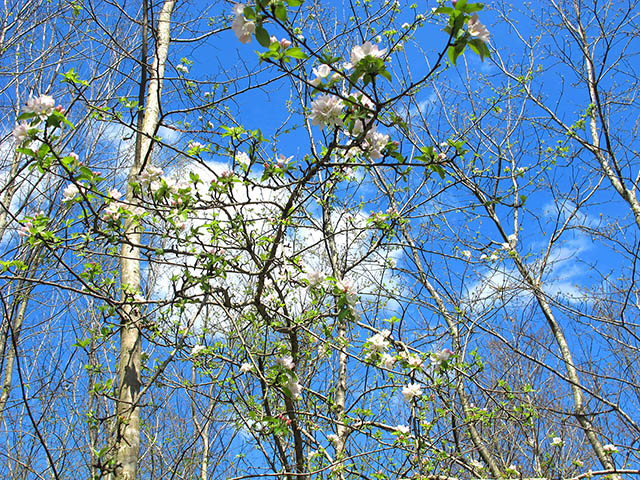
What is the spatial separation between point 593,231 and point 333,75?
438 centimetres

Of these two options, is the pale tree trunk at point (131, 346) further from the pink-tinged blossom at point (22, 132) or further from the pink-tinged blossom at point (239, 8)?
the pink-tinged blossom at point (239, 8)

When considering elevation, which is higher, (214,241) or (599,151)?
(599,151)

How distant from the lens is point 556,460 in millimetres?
4684

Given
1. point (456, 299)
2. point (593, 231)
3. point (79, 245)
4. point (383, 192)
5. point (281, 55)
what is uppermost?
point (383, 192)

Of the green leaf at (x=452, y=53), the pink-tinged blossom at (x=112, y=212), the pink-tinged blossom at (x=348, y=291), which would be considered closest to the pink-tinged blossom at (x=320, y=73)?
the green leaf at (x=452, y=53)

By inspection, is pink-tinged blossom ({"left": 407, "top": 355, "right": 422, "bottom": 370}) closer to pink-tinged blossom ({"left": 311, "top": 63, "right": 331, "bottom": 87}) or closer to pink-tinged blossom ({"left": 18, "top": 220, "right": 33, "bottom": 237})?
pink-tinged blossom ({"left": 311, "top": 63, "right": 331, "bottom": 87})

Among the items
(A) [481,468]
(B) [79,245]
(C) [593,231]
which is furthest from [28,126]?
(C) [593,231]

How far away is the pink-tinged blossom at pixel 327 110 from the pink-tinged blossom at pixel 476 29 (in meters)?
0.49

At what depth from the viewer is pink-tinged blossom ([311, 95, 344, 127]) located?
166 cm

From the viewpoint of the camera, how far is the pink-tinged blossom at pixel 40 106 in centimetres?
170

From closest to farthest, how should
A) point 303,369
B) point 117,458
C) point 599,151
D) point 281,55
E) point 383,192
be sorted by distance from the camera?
1. point 281,55
2. point 117,458
3. point 303,369
4. point 383,192
5. point 599,151

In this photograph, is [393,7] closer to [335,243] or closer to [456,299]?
[335,243]

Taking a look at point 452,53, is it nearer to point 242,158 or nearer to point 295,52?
point 295,52

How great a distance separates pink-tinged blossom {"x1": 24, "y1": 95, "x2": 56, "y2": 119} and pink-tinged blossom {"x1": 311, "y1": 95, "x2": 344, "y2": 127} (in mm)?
937
